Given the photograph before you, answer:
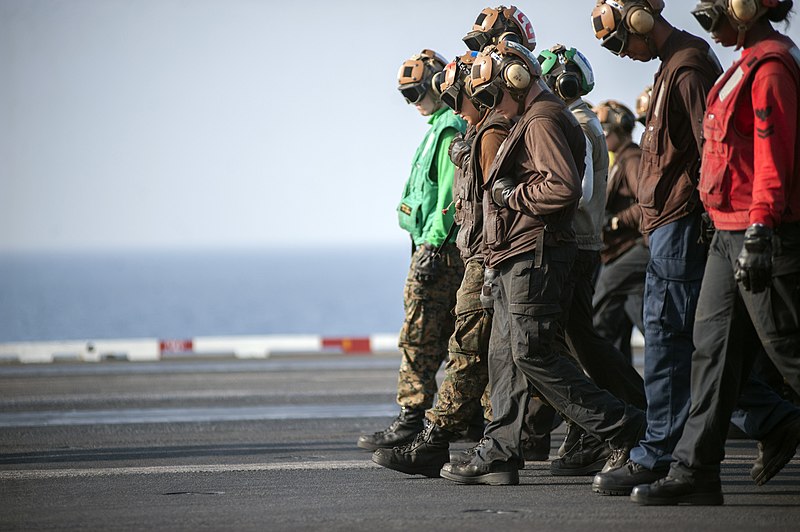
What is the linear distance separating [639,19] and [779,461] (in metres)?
2.26

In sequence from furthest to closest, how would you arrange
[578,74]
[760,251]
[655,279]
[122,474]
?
1. [578,74]
2. [122,474]
3. [655,279]
4. [760,251]

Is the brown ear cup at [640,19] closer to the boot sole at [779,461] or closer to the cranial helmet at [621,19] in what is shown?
the cranial helmet at [621,19]

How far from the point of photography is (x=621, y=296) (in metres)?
10.1

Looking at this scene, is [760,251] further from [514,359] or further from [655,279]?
[514,359]

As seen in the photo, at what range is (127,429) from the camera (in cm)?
976

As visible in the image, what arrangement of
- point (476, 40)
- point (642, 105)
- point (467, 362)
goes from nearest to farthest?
1. point (467, 362)
2. point (476, 40)
3. point (642, 105)

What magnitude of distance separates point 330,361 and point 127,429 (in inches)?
286

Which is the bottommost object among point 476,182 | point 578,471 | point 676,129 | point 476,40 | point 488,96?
point 578,471

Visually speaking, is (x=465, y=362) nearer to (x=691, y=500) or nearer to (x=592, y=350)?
(x=592, y=350)

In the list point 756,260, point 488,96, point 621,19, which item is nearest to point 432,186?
point 488,96

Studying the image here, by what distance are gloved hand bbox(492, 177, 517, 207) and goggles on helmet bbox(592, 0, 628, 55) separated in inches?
33.3

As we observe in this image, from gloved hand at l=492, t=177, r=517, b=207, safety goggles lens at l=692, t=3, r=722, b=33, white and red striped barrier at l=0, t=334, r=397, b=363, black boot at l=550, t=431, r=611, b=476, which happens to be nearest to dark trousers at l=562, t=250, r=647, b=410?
black boot at l=550, t=431, r=611, b=476

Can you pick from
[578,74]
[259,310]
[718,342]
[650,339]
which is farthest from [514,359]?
[259,310]

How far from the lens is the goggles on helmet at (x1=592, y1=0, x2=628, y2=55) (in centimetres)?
649
